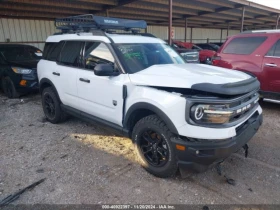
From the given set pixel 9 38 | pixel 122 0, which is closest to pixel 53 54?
pixel 122 0

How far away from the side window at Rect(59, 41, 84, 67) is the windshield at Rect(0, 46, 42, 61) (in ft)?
12.9

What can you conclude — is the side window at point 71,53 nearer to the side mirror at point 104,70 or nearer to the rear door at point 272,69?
the side mirror at point 104,70

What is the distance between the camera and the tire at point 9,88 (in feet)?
22.9

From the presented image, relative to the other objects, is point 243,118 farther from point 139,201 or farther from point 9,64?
point 9,64

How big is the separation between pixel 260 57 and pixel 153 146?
4.13 meters

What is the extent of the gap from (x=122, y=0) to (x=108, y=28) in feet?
21.6

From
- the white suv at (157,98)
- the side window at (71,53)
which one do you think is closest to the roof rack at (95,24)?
the white suv at (157,98)

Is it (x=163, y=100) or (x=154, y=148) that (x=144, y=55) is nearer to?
(x=163, y=100)

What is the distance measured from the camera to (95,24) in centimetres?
398

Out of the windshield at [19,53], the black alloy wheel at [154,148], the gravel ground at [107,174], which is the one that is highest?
the windshield at [19,53]

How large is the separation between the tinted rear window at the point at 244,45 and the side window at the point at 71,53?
4.21m

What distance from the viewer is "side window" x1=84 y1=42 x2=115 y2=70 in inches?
136

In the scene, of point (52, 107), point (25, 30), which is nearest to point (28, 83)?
point (52, 107)

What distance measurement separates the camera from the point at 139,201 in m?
2.59
